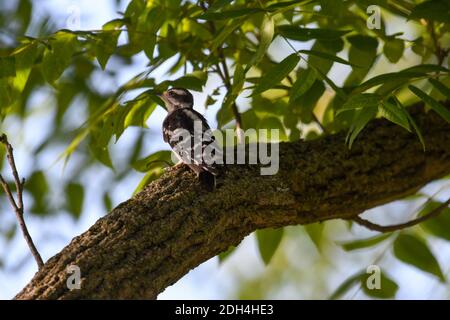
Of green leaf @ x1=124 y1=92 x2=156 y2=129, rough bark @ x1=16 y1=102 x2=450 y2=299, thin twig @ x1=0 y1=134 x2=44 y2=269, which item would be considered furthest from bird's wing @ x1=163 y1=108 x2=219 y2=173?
thin twig @ x1=0 y1=134 x2=44 y2=269

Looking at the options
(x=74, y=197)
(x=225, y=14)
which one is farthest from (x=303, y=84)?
(x=74, y=197)

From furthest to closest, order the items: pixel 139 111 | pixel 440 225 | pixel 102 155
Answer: pixel 440 225 < pixel 102 155 < pixel 139 111

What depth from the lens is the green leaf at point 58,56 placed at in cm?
461

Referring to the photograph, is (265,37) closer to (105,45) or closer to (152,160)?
(105,45)

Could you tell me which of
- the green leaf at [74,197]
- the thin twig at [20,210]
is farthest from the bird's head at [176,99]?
the thin twig at [20,210]

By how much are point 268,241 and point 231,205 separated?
39.9 inches

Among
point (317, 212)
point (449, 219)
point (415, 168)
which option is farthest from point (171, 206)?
point (449, 219)

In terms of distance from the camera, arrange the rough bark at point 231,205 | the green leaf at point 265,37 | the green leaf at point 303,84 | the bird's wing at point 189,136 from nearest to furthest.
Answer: the rough bark at point 231,205
the green leaf at point 265,37
the green leaf at point 303,84
the bird's wing at point 189,136

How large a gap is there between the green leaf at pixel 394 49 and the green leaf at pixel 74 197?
2493mm

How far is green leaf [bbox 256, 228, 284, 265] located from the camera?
5.25 meters

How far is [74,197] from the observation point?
5.96 meters

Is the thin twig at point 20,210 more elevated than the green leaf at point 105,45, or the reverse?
the green leaf at point 105,45

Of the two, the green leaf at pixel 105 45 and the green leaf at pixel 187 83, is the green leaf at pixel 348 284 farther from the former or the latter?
the green leaf at pixel 105 45

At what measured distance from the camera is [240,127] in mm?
5121
